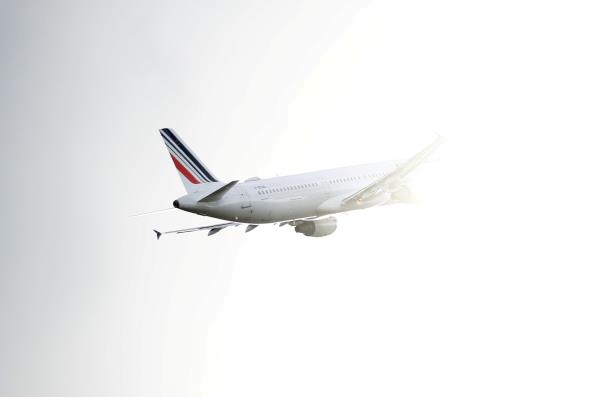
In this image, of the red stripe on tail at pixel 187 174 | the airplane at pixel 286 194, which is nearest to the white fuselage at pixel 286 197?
the airplane at pixel 286 194

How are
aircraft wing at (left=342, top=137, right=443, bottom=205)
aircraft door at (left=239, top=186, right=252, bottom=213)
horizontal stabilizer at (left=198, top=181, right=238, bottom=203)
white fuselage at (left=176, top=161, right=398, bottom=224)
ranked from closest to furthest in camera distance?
horizontal stabilizer at (left=198, top=181, right=238, bottom=203) < white fuselage at (left=176, top=161, right=398, bottom=224) < aircraft door at (left=239, top=186, right=252, bottom=213) < aircraft wing at (left=342, top=137, right=443, bottom=205)

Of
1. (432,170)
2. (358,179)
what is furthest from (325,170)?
(432,170)

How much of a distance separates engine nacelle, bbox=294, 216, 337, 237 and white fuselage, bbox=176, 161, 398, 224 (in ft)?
2.53

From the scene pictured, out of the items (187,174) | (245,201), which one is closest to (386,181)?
(245,201)

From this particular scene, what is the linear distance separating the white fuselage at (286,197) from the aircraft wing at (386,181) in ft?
2.50

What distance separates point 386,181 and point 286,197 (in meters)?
9.06

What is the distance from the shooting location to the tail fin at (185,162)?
108m

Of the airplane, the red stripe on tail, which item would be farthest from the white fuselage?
the red stripe on tail

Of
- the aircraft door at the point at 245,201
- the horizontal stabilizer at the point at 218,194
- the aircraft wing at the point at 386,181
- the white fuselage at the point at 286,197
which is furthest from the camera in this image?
the aircraft wing at the point at 386,181

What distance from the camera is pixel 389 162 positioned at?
4811 inches

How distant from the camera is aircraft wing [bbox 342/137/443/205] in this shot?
109 metres

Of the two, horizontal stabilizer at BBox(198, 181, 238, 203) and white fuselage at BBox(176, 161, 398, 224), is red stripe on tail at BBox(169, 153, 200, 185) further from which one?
horizontal stabilizer at BBox(198, 181, 238, 203)

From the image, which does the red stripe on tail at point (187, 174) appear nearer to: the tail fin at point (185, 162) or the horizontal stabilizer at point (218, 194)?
the tail fin at point (185, 162)

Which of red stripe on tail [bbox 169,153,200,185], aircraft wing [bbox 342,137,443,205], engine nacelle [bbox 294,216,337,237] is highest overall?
red stripe on tail [bbox 169,153,200,185]
